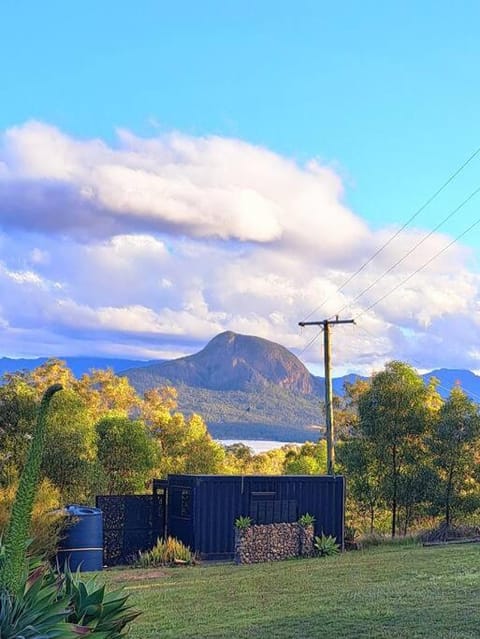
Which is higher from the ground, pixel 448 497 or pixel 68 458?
pixel 68 458

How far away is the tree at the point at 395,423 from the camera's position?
23.6 m

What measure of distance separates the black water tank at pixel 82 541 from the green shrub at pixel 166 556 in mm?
1455

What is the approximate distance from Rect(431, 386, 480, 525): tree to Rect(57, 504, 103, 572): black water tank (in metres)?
10.6

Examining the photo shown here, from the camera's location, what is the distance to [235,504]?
19.0 meters

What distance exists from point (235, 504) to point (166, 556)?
6.75 ft

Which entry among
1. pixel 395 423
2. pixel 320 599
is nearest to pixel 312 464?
pixel 395 423

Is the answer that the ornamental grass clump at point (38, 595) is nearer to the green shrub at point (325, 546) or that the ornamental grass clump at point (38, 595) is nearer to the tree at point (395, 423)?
the green shrub at point (325, 546)

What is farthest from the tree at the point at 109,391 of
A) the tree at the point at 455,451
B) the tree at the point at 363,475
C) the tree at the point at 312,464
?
the tree at the point at 455,451

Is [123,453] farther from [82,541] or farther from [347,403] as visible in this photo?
[347,403]

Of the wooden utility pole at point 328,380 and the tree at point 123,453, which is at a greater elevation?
the wooden utility pole at point 328,380

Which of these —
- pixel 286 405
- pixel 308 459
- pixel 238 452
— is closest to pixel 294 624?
pixel 308 459

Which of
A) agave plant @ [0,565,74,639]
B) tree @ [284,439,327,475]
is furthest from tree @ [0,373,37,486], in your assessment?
tree @ [284,439,327,475]

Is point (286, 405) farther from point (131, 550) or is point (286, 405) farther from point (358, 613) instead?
point (358, 613)

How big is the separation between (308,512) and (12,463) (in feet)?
26.2
